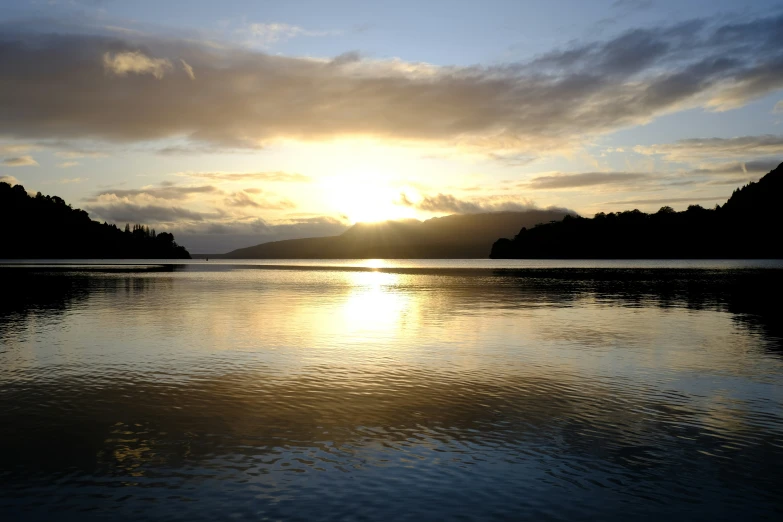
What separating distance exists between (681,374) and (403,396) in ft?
49.5

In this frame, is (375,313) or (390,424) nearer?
(390,424)

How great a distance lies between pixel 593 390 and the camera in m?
26.5

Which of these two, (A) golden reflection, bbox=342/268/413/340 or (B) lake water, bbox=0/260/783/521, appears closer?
(B) lake water, bbox=0/260/783/521

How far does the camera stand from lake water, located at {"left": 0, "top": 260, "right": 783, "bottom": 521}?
47.7 feet

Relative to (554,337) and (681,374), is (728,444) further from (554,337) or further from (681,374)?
(554,337)

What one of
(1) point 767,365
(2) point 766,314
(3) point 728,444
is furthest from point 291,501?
(2) point 766,314

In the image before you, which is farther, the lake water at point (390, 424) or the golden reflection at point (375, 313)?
the golden reflection at point (375, 313)

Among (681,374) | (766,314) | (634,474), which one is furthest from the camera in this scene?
(766,314)

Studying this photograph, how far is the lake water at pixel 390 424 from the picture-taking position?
14539 mm

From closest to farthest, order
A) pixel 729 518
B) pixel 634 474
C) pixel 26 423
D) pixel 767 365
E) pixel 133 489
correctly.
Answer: pixel 729 518 < pixel 133 489 < pixel 634 474 < pixel 26 423 < pixel 767 365

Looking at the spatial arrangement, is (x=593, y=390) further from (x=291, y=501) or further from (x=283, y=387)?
(x=291, y=501)

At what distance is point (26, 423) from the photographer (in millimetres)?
21172

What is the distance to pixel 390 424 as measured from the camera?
21141 millimetres

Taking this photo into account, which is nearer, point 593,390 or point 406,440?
point 406,440
